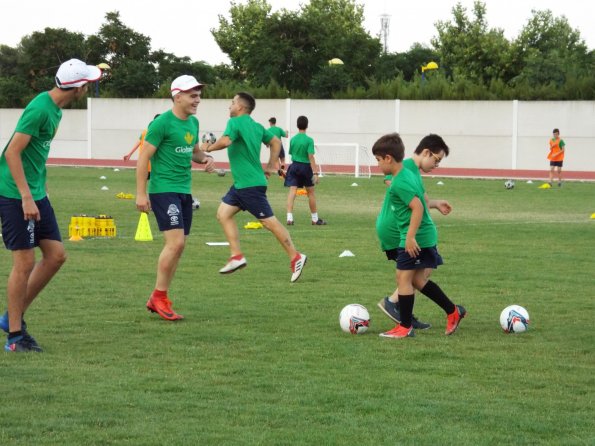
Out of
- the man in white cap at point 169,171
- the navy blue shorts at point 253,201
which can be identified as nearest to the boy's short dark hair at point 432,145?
the man in white cap at point 169,171

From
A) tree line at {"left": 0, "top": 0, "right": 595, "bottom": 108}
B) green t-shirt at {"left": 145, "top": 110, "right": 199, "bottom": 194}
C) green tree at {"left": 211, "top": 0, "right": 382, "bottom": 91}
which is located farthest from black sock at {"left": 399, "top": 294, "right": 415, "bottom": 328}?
green tree at {"left": 211, "top": 0, "right": 382, "bottom": 91}

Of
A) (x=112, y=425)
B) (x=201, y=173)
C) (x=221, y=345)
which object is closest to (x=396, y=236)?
(x=221, y=345)

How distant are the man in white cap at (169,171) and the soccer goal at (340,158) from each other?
36.3 meters

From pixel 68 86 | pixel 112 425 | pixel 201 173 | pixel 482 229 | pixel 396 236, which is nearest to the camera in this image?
pixel 112 425

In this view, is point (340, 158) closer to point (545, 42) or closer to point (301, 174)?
point (301, 174)

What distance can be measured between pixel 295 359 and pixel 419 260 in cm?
155

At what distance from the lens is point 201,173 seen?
144 ft

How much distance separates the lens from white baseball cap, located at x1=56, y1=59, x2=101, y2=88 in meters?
8.19

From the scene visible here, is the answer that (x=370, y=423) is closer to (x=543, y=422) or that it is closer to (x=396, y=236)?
(x=543, y=422)

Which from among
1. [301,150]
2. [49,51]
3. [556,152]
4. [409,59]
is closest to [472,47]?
[409,59]

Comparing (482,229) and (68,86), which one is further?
(482,229)

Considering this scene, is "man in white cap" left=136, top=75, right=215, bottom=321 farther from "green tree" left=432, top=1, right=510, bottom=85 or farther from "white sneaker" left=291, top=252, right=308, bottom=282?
"green tree" left=432, top=1, right=510, bottom=85

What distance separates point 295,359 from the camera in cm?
805

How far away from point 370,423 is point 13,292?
10.8ft
